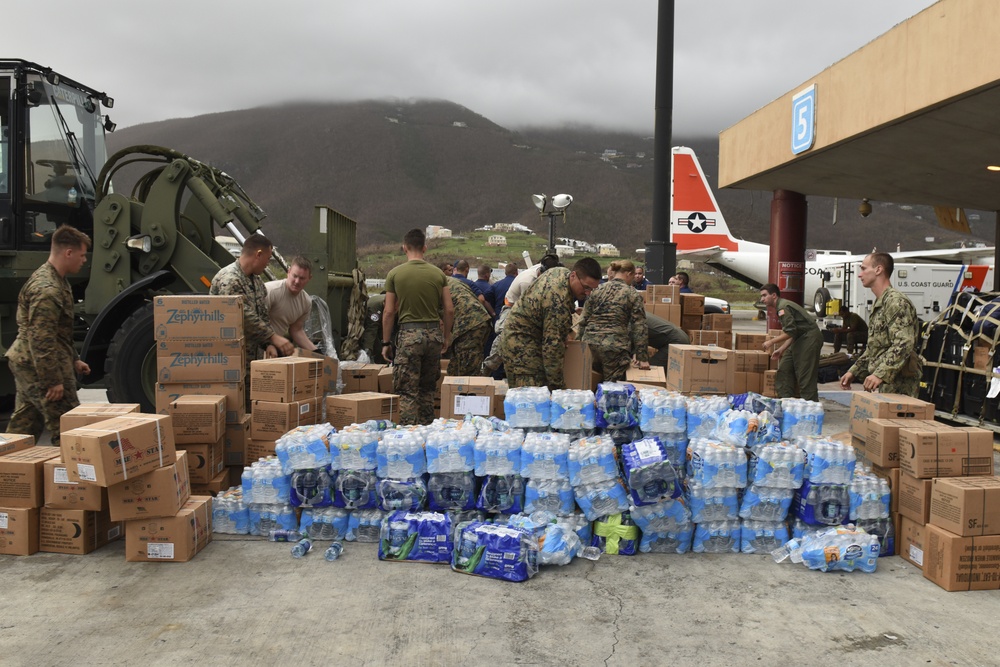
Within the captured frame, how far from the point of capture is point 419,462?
456 cm

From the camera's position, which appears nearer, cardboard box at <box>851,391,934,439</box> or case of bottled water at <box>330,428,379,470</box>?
case of bottled water at <box>330,428,379,470</box>

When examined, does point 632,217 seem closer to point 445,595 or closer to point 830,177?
point 830,177

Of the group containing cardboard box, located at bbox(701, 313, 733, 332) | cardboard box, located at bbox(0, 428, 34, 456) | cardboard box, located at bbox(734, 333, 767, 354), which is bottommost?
cardboard box, located at bbox(0, 428, 34, 456)

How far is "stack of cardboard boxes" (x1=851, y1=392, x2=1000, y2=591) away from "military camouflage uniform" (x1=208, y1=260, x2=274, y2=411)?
4558 millimetres

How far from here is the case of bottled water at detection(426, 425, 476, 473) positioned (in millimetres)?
4523

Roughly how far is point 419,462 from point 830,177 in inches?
366

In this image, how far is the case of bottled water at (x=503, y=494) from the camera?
4523 mm

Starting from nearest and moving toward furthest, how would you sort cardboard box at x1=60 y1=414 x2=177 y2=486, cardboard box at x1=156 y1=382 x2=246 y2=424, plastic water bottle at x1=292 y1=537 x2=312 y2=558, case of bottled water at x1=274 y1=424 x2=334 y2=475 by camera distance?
cardboard box at x1=60 y1=414 x2=177 y2=486 < plastic water bottle at x1=292 y1=537 x2=312 y2=558 < case of bottled water at x1=274 y1=424 x2=334 y2=475 < cardboard box at x1=156 y1=382 x2=246 y2=424

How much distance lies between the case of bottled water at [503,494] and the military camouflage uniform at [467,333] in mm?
3202

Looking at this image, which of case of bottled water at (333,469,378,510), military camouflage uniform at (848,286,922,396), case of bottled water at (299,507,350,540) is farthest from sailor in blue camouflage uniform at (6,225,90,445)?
military camouflage uniform at (848,286,922,396)

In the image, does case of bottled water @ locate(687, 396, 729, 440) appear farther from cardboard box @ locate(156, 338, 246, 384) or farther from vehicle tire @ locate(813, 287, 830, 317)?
vehicle tire @ locate(813, 287, 830, 317)

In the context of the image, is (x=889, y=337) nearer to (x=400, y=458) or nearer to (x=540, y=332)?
(x=540, y=332)

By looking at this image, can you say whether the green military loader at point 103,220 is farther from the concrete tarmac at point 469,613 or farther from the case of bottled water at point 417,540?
the case of bottled water at point 417,540

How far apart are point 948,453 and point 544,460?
8.07 ft
